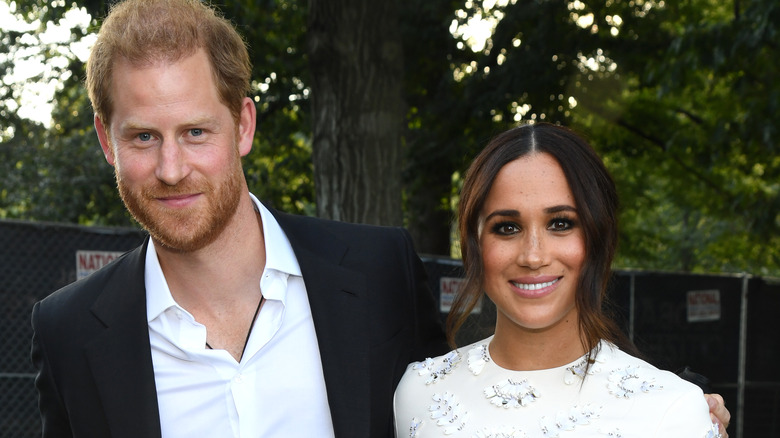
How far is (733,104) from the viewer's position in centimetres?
1341

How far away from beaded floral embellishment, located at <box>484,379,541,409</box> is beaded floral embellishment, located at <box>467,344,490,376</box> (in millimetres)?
96

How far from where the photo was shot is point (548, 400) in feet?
8.55

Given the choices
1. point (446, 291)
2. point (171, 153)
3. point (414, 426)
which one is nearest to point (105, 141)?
point (171, 153)

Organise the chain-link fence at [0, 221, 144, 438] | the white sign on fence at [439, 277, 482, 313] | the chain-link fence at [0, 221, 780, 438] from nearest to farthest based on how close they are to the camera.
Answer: the chain-link fence at [0, 221, 144, 438] < the white sign on fence at [439, 277, 482, 313] < the chain-link fence at [0, 221, 780, 438]

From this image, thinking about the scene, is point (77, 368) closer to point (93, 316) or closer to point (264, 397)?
point (93, 316)

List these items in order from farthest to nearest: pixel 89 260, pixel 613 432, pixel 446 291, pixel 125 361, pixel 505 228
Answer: pixel 446 291 → pixel 89 260 → pixel 125 361 → pixel 505 228 → pixel 613 432

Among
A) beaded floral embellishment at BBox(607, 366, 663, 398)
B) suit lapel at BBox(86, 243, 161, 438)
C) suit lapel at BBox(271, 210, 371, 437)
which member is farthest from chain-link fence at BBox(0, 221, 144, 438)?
beaded floral embellishment at BBox(607, 366, 663, 398)

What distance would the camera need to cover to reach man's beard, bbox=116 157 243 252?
8.89 feet

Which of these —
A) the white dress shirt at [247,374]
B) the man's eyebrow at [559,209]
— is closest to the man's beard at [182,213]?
the white dress shirt at [247,374]

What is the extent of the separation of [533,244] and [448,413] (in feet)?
2.06

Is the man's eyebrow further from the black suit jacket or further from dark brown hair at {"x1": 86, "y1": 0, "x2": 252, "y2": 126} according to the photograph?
dark brown hair at {"x1": 86, "y1": 0, "x2": 252, "y2": 126}

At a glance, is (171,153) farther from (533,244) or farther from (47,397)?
(533,244)

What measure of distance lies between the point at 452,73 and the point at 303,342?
9486 mm

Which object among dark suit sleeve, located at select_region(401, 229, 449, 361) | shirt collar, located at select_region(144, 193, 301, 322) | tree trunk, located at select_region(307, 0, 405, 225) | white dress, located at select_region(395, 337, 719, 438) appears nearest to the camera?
white dress, located at select_region(395, 337, 719, 438)
